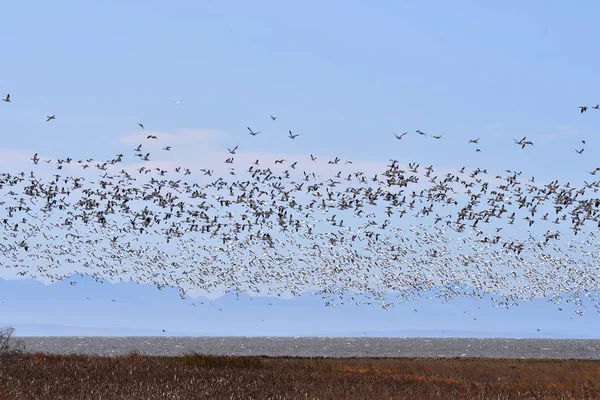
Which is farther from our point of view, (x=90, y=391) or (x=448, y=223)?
(x=448, y=223)

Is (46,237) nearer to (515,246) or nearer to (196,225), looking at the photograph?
(196,225)

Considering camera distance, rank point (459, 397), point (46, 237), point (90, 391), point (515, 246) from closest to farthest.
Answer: point (90, 391) → point (459, 397) → point (515, 246) → point (46, 237)

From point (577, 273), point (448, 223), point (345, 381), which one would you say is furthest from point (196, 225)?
point (577, 273)

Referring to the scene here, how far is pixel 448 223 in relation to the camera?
5147cm

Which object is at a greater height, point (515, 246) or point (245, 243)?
point (515, 246)

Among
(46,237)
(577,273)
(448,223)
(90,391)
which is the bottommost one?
(577,273)

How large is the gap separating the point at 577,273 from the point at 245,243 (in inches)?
1202

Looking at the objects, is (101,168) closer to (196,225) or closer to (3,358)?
(196,225)

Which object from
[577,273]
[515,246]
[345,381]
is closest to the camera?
[345,381]

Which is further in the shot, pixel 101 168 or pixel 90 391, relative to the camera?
pixel 101 168

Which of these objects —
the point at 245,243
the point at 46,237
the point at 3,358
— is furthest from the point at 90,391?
the point at 245,243

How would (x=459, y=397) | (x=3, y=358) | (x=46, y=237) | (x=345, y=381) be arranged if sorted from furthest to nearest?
(x=46, y=237) < (x=3, y=358) < (x=345, y=381) < (x=459, y=397)

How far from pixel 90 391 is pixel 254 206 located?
3059 centimetres

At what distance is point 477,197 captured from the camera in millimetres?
46750
